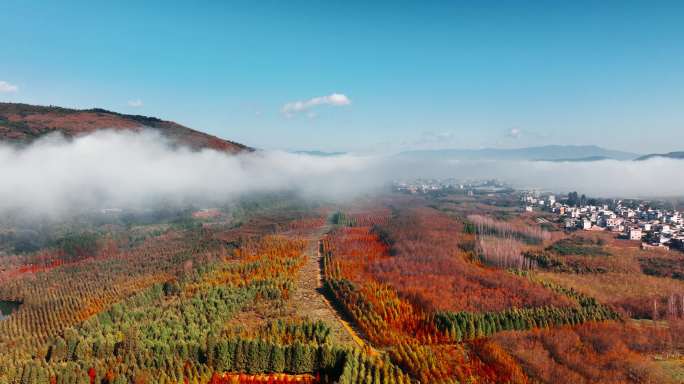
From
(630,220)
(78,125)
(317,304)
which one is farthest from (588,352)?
(78,125)


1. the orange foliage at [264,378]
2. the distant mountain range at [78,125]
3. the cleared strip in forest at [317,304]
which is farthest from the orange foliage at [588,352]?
the distant mountain range at [78,125]

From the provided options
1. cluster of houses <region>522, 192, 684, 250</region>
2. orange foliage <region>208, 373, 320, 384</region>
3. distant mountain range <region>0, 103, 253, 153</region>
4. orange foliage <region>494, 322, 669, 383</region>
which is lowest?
orange foliage <region>208, 373, 320, 384</region>

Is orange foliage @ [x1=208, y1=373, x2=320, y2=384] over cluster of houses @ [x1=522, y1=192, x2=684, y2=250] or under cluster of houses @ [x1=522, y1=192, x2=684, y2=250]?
under

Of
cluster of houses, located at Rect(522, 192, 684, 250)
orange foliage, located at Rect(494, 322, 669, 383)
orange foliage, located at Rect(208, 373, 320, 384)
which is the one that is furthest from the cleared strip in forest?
cluster of houses, located at Rect(522, 192, 684, 250)

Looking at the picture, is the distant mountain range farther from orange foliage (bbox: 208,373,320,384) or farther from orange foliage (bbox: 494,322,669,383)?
orange foliage (bbox: 494,322,669,383)

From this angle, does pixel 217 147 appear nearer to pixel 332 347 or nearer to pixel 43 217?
pixel 43 217
